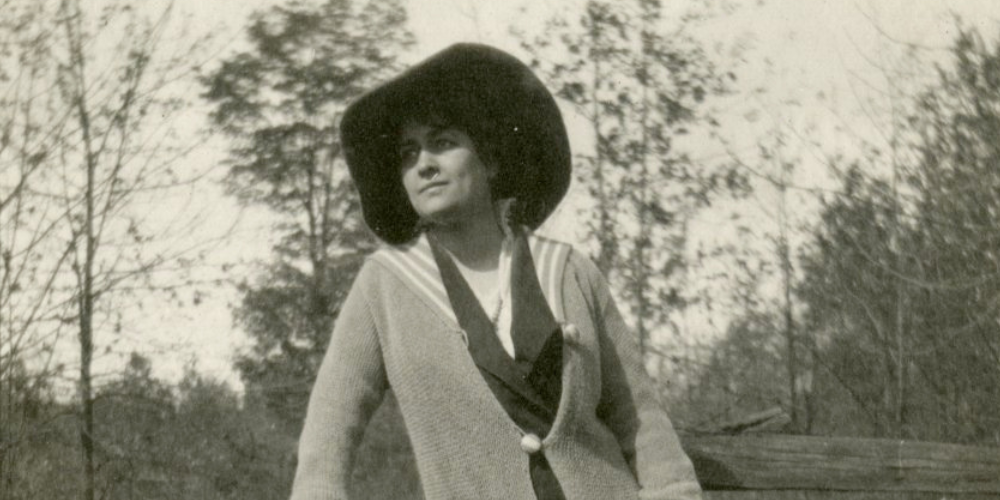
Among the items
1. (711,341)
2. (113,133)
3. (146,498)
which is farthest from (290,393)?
(711,341)

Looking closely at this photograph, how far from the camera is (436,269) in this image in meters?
2.58

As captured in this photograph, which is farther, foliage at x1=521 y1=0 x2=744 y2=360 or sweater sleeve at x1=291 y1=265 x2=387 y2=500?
foliage at x1=521 y1=0 x2=744 y2=360

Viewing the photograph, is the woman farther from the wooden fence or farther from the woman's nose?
the wooden fence

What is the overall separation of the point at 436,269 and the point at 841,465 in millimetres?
1652

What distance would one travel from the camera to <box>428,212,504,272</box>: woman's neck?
2.67m

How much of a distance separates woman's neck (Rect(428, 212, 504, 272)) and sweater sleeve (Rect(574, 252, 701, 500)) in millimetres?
209

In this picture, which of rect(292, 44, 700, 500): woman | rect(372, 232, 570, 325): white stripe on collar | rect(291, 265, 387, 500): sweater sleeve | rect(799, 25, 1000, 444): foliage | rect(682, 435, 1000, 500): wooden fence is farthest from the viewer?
rect(799, 25, 1000, 444): foliage

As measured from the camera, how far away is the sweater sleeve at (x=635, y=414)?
255 centimetres

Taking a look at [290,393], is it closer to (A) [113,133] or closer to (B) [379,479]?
(B) [379,479]

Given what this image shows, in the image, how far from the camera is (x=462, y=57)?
268cm

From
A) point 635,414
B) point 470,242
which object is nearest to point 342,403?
point 470,242

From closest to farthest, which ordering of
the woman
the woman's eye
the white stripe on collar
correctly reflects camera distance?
the woman
the white stripe on collar
the woman's eye

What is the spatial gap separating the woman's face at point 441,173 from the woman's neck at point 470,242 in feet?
0.10

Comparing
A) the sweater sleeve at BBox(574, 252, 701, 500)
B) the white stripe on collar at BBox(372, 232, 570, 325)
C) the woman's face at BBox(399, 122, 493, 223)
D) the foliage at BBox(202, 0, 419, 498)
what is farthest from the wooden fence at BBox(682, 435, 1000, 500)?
the foliage at BBox(202, 0, 419, 498)
